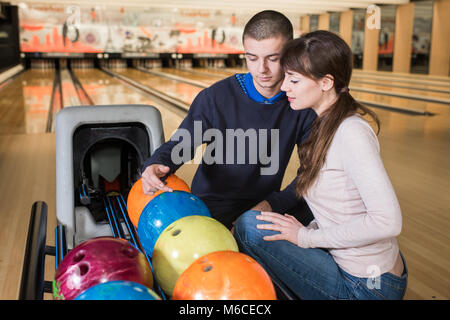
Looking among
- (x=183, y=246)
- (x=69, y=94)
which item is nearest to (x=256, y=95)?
(x=183, y=246)

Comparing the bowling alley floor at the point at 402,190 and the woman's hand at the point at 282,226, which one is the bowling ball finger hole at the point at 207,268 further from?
the bowling alley floor at the point at 402,190

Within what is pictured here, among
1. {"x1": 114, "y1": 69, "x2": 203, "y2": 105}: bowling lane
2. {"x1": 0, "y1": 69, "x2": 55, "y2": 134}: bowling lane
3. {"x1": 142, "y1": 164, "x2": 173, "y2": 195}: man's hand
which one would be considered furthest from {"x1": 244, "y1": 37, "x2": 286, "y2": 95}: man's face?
{"x1": 114, "y1": 69, "x2": 203, "y2": 105}: bowling lane

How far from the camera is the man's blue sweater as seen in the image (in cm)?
150

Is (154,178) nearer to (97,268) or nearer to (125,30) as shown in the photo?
(97,268)

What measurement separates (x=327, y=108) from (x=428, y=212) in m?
1.43

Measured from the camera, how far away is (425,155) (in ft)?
11.0

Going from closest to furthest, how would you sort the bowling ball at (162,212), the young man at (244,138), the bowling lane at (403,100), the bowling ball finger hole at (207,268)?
the bowling ball finger hole at (207,268)
the bowling ball at (162,212)
the young man at (244,138)
the bowling lane at (403,100)

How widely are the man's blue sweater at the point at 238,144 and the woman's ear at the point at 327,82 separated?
1.37 ft

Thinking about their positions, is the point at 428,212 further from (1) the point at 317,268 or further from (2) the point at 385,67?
(2) the point at 385,67

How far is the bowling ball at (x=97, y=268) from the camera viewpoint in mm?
931

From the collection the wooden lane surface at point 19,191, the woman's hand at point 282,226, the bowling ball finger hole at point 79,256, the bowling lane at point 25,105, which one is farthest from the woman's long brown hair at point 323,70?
the bowling lane at point 25,105

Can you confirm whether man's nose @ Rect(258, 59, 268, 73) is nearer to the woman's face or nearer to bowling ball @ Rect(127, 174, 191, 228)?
the woman's face

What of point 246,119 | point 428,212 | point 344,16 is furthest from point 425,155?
point 344,16

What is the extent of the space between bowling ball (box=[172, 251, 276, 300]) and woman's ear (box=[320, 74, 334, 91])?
0.46m
